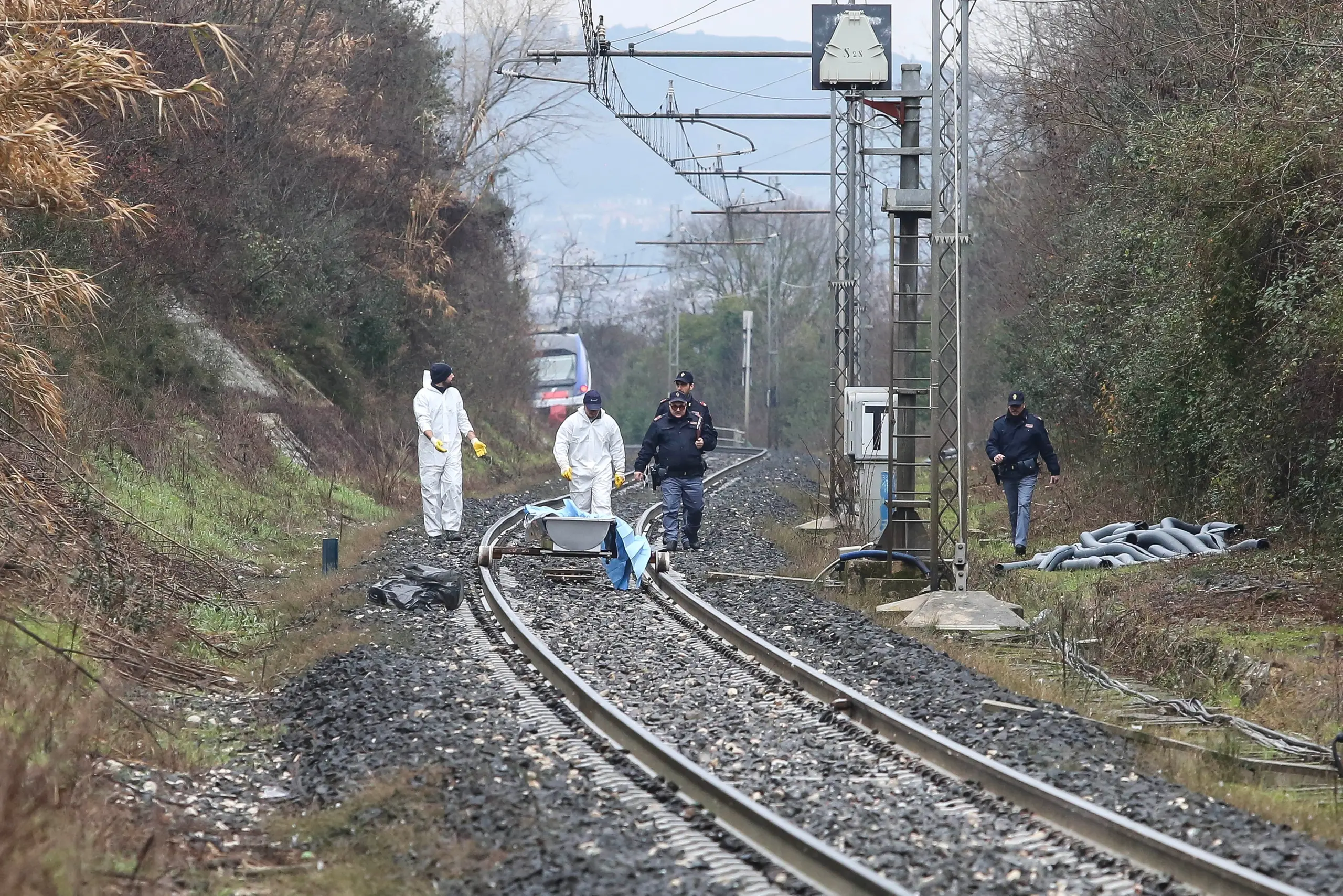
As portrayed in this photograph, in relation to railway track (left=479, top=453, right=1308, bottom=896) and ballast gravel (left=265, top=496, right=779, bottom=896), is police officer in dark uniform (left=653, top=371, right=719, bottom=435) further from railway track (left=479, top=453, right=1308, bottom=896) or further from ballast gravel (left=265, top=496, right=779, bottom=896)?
ballast gravel (left=265, top=496, right=779, bottom=896)

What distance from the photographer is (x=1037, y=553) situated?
1959 centimetres

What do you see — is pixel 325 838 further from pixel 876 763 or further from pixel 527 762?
pixel 876 763

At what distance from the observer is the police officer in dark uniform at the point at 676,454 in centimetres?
1873

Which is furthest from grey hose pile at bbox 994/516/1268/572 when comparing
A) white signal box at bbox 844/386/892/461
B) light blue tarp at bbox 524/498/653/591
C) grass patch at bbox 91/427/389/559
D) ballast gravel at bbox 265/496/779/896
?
grass patch at bbox 91/427/389/559

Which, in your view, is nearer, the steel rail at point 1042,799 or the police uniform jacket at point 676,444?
the steel rail at point 1042,799

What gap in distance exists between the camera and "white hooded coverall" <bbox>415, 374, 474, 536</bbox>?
19.6 meters

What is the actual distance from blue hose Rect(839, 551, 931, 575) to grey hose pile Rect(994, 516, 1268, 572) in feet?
6.09

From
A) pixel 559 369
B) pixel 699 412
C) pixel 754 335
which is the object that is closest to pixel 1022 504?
pixel 699 412

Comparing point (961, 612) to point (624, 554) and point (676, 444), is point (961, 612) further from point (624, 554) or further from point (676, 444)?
point (676, 444)

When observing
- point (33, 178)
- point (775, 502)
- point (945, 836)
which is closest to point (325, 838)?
point (945, 836)

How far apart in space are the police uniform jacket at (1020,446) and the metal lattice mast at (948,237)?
3608mm

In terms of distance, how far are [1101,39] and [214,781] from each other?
22770 millimetres

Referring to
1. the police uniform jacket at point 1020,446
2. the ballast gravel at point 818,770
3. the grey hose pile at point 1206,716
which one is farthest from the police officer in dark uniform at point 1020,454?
the ballast gravel at point 818,770

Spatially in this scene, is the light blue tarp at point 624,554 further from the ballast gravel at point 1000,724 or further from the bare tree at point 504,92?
the bare tree at point 504,92
